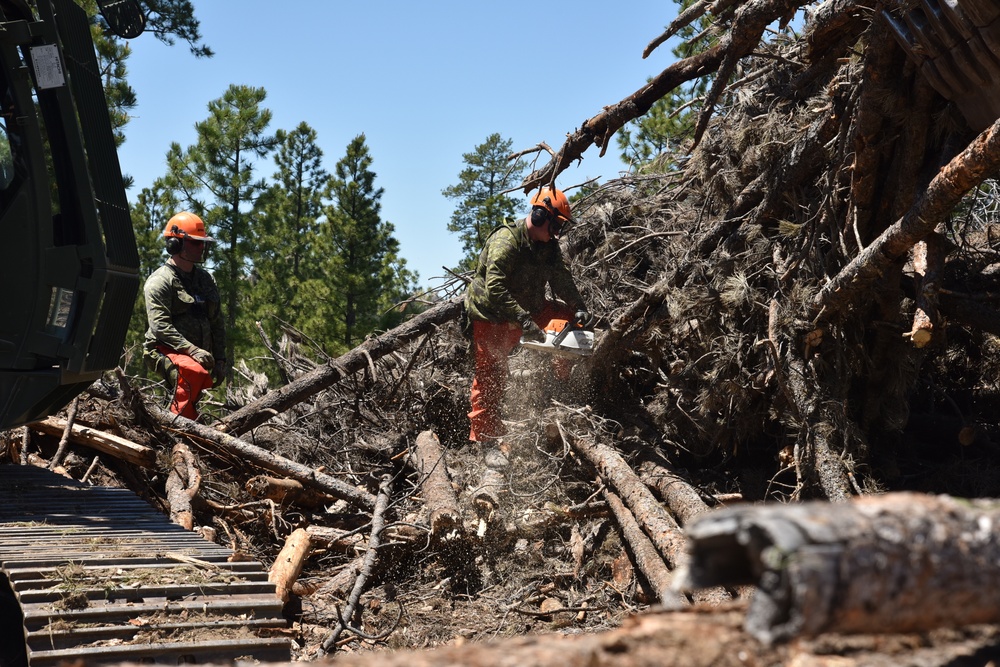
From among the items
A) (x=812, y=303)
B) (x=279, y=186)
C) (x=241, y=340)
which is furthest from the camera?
(x=279, y=186)

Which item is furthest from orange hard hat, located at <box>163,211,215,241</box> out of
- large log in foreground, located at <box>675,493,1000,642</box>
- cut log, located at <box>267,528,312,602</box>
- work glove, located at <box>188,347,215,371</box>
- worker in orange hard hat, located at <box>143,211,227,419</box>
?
large log in foreground, located at <box>675,493,1000,642</box>

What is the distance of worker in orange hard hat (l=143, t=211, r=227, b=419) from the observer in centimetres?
789

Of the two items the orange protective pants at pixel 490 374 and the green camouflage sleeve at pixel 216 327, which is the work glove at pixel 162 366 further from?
the orange protective pants at pixel 490 374

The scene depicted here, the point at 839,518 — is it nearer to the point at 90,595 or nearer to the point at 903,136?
the point at 90,595

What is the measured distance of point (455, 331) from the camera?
883cm

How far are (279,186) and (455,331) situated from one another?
12894 mm

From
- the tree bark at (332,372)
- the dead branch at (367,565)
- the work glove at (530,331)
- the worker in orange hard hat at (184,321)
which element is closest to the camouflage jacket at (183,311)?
the worker in orange hard hat at (184,321)

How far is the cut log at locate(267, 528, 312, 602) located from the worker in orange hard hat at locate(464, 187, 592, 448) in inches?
82.5

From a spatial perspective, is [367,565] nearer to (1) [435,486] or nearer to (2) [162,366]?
(1) [435,486]

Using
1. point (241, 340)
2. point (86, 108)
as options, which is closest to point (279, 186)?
point (241, 340)

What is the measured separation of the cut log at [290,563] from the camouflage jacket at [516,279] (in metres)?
2.65

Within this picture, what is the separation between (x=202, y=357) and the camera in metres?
7.94

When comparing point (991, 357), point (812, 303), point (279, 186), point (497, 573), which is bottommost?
point (497, 573)

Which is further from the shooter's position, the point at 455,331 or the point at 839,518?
the point at 455,331
